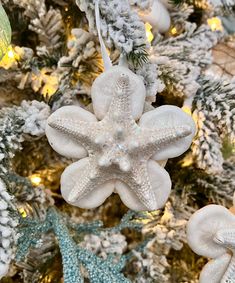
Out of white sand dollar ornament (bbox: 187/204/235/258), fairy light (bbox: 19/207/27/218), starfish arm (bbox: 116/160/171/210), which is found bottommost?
fairy light (bbox: 19/207/27/218)

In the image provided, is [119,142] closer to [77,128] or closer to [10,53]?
[77,128]

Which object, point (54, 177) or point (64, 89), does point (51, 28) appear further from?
point (54, 177)

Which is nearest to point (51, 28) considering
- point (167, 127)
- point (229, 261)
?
point (167, 127)

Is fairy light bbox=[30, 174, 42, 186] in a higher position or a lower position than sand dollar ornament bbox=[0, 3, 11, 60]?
lower

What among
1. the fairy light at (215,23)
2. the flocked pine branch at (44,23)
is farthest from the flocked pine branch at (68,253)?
the fairy light at (215,23)

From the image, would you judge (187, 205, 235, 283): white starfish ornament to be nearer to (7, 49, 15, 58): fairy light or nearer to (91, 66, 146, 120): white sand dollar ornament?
(91, 66, 146, 120): white sand dollar ornament

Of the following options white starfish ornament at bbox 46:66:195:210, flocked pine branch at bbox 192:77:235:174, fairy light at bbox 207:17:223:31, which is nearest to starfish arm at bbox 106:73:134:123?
white starfish ornament at bbox 46:66:195:210

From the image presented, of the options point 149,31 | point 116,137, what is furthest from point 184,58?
point 116,137

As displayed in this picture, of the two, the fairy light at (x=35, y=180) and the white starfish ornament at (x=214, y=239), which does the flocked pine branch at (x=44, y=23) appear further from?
the white starfish ornament at (x=214, y=239)
